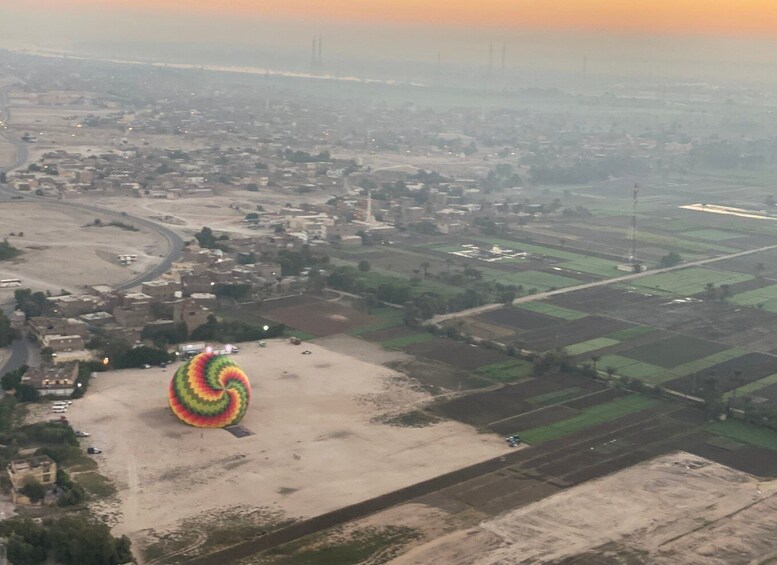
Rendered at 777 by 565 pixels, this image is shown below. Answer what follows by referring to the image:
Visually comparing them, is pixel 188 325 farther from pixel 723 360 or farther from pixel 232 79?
pixel 232 79

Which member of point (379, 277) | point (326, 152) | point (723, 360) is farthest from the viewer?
point (326, 152)

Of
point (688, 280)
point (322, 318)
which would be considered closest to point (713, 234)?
point (688, 280)

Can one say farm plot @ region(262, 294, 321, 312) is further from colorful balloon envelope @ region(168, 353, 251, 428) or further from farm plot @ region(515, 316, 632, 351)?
colorful balloon envelope @ region(168, 353, 251, 428)

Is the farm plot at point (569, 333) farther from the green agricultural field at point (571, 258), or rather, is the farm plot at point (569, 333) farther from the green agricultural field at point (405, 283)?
the green agricultural field at point (571, 258)

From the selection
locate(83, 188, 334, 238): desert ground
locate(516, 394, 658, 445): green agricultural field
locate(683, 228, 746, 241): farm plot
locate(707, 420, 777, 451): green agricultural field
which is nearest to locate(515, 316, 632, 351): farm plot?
locate(516, 394, 658, 445): green agricultural field

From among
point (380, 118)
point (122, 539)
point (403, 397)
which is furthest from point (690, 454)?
point (380, 118)
